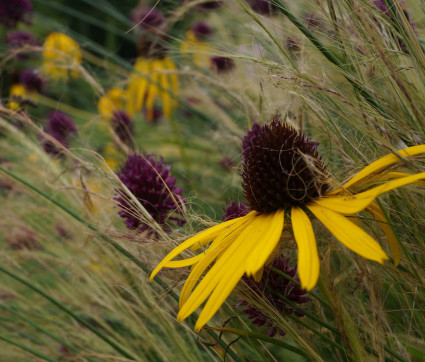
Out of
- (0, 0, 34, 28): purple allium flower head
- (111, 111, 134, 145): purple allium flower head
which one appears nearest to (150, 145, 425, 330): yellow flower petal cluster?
(111, 111, 134, 145): purple allium flower head

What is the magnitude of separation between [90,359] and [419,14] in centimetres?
65

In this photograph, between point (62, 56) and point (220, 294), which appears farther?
point (62, 56)

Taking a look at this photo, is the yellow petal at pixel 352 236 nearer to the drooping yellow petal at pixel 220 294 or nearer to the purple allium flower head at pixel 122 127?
the drooping yellow petal at pixel 220 294

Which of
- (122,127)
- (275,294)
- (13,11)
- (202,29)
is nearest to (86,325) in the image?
(275,294)

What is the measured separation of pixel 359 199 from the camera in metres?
0.41

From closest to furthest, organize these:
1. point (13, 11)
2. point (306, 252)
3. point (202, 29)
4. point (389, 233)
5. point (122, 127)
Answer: point (306, 252), point (389, 233), point (122, 127), point (13, 11), point (202, 29)

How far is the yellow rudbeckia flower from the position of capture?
1.23ft

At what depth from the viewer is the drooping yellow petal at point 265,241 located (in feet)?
1.20

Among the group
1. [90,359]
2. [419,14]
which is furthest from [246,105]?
[90,359]

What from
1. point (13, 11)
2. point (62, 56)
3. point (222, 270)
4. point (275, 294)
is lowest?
point (275, 294)

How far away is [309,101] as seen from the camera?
1.65 ft

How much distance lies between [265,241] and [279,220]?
1.9 inches

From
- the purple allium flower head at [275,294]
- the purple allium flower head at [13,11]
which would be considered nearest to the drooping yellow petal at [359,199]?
the purple allium flower head at [275,294]

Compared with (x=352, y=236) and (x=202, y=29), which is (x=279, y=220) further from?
(x=202, y=29)
